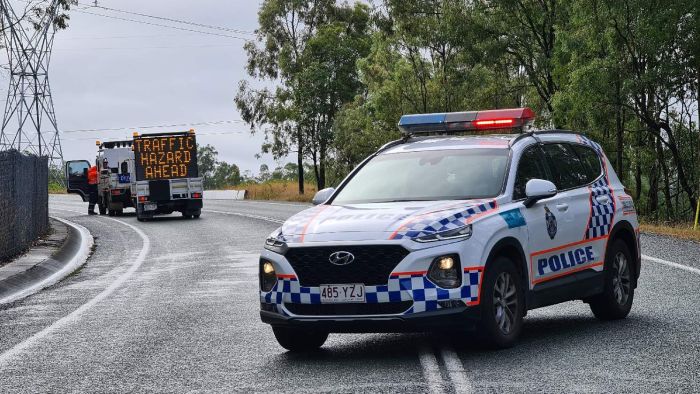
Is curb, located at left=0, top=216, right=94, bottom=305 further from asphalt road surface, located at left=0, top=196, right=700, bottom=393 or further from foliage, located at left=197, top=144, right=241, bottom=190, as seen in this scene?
foliage, located at left=197, top=144, right=241, bottom=190

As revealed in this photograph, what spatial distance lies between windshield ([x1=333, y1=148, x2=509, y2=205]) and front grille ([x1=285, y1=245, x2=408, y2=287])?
3.64 ft

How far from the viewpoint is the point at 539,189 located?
9.32 m

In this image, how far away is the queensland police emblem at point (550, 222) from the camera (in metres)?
9.71

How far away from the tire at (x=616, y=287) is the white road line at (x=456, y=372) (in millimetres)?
2122

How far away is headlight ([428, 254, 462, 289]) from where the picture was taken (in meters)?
8.34

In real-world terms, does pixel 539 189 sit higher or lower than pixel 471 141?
lower

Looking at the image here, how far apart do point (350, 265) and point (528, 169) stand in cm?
226

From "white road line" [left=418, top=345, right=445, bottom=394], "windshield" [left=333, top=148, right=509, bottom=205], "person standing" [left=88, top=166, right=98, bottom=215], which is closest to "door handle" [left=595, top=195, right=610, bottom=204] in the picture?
"windshield" [left=333, top=148, right=509, bottom=205]

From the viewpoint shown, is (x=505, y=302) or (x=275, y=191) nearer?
(x=505, y=302)

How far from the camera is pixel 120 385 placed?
26.1 feet

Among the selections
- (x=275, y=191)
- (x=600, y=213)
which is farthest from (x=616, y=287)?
(x=275, y=191)

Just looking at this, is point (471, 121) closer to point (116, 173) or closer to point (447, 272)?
point (447, 272)

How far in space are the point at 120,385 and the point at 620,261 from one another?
16.4 ft

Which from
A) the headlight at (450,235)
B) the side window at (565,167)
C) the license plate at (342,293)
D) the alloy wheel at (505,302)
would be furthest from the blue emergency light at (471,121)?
the license plate at (342,293)
